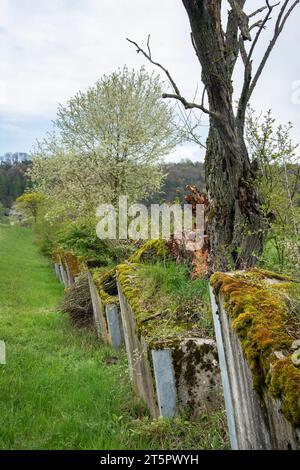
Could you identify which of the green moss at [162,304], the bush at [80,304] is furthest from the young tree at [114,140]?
the green moss at [162,304]

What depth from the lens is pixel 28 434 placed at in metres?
3.61

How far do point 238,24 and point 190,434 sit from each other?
4.05 m

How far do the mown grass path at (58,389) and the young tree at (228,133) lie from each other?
79.2 inches

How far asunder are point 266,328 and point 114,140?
738 inches

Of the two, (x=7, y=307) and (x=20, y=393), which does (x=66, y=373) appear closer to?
(x=20, y=393)

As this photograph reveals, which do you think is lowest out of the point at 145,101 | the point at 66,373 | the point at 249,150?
the point at 66,373

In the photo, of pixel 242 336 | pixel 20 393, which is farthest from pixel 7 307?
pixel 242 336

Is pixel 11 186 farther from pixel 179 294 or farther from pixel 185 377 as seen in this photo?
pixel 185 377

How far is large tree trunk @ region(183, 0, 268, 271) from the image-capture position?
172 inches

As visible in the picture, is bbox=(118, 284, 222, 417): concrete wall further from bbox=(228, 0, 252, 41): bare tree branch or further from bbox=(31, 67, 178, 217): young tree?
bbox=(31, 67, 178, 217): young tree

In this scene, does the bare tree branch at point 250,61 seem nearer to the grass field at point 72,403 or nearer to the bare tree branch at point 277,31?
the bare tree branch at point 277,31

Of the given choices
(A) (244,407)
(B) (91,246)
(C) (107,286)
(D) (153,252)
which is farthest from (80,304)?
(A) (244,407)
